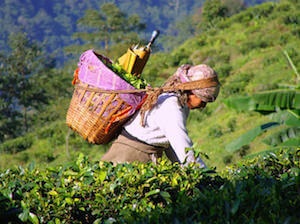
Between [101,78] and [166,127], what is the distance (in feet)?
1.80

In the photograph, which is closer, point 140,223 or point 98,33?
point 140,223

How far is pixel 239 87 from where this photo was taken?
46.2 feet

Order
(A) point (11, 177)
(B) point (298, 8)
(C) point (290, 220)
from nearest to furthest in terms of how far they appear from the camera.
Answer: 1. (C) point (290, 220)
2. (A) point (11, 177)
3. (B) point (298, 8)

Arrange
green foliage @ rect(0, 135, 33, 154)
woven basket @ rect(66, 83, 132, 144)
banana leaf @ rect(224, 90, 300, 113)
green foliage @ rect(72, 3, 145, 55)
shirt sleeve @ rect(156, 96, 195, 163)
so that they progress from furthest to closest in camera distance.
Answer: green foliage @ rect(72, 3, 145, 55), green foliage @ rect(0, 135, 33, 154), woven basket @ rect(66, 83, 132, 144), shirt sleeve @ rect(156, 96, 195, 163), banana leaf @ rect(224, 90, 300, 113)

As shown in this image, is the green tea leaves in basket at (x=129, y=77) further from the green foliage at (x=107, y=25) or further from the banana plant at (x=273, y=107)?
the green foliage at (x=107, y=25)

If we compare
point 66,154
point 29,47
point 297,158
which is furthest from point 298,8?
point 29,47

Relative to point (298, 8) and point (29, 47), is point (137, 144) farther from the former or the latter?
point (29, 47)

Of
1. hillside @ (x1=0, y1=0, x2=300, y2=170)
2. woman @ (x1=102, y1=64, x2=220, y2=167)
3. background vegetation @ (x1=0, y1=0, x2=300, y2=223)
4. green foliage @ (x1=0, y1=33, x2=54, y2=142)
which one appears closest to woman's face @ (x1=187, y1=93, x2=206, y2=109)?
woman @ (x1=102, y1=64, x2=220, y2=167)

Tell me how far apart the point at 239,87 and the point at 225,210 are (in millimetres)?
11954

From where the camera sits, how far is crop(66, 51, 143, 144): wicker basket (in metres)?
3.43

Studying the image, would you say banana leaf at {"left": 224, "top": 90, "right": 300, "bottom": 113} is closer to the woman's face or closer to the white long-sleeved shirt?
the white long-sleeved shirt

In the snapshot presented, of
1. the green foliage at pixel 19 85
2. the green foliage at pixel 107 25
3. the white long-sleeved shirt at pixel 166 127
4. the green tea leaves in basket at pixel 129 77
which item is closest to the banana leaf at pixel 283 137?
the white long-sleeved shirt at pixel 166 127

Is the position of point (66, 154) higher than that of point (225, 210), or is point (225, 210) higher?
point (225, 210)

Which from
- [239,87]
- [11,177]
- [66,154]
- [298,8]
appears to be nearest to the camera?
[11,177]
